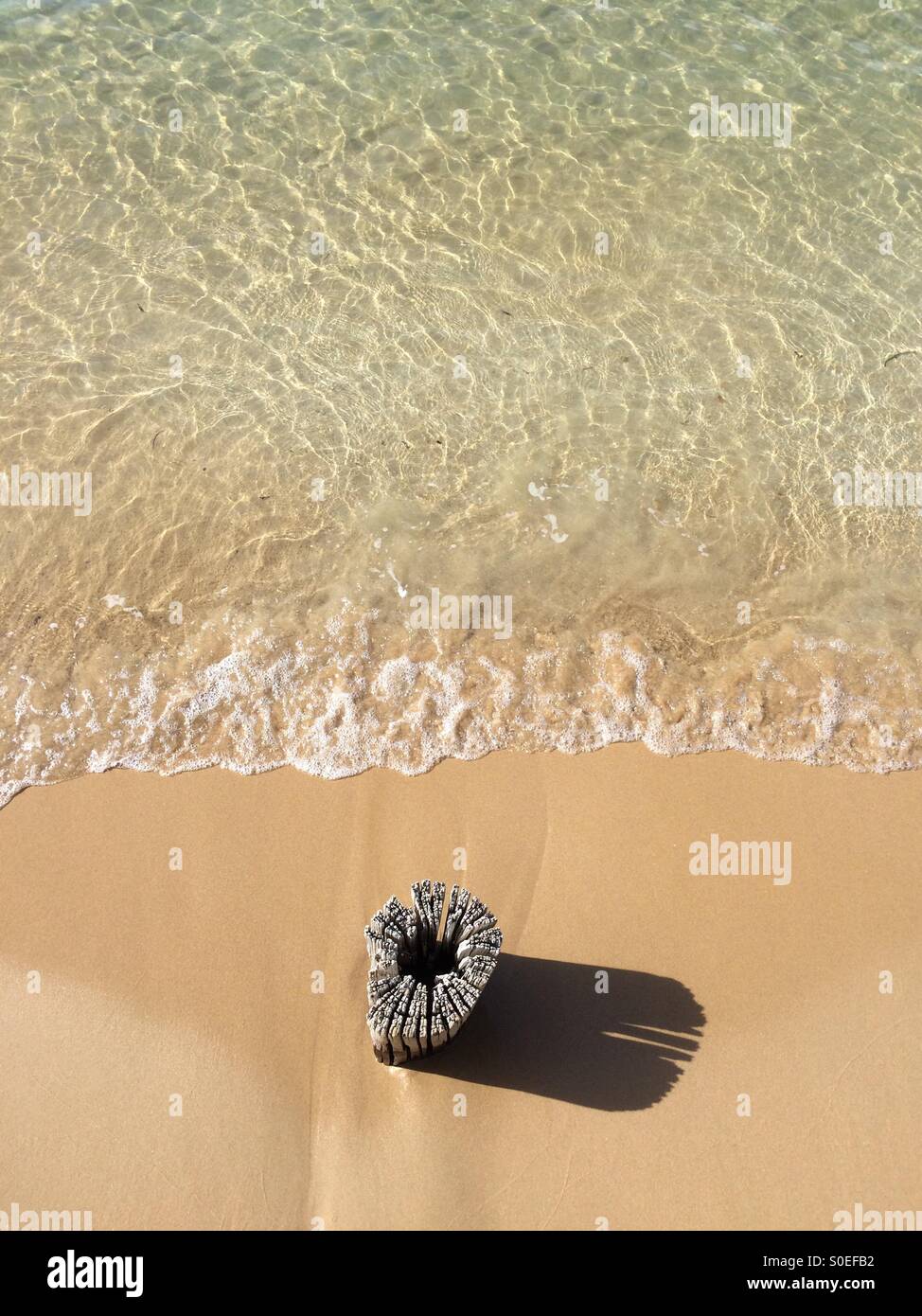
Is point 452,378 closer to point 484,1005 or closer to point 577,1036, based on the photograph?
point 484,1005

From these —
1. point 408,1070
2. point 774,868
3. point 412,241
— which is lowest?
point 408,1070

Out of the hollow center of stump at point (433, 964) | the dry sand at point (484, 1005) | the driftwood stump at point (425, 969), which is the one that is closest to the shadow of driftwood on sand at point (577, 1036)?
the dry sand at point (484, 1005)

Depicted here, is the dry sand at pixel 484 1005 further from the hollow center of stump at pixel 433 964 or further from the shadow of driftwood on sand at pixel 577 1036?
the hollow center of stump at pixel 433 964

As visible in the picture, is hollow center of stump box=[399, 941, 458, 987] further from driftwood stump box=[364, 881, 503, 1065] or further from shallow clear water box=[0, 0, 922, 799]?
shallow clear water box=[0, 0, 922, 799]

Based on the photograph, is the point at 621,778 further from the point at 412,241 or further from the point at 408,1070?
the point at 412,241

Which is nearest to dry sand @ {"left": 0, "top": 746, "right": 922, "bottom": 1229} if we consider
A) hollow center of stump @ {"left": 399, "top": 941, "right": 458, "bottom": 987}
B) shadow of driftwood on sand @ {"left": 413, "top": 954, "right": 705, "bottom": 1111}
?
shadow of driftwood on sand @ {"left": 413, "top": 954, "right": 705, "bottom": 1111}

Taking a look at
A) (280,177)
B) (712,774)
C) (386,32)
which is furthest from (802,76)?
(712,774)

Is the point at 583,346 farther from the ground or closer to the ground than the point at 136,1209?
farther from the ground

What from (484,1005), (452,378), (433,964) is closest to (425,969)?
(433,964)
